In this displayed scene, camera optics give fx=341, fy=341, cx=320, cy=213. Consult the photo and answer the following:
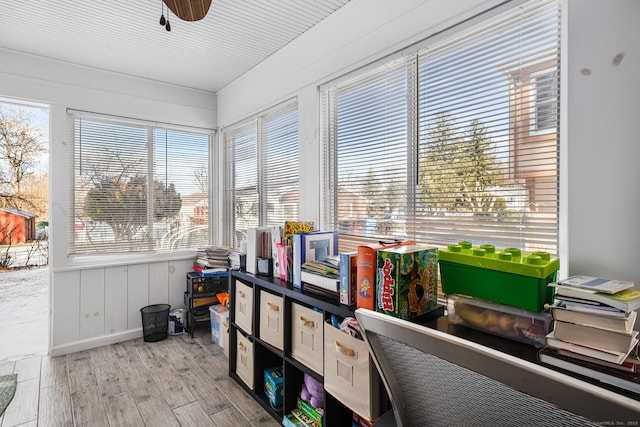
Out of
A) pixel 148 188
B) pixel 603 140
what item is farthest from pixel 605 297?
pixel 148 188

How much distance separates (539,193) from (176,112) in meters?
3.49

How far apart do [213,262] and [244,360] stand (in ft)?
4.55

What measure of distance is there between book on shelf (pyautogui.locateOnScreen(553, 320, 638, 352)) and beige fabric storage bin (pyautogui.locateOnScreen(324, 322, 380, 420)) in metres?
0.72

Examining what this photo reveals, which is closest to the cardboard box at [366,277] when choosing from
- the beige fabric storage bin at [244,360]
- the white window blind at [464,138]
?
the white window blind at [464,138]

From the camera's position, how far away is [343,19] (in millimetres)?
2219

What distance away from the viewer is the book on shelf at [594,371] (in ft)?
2.59

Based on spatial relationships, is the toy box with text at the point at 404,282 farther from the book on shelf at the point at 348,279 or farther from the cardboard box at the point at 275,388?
the cardboard box at the point at 275,388

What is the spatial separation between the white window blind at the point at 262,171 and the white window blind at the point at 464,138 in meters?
0.69

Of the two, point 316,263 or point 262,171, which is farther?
point 262,171

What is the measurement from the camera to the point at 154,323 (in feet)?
10.9

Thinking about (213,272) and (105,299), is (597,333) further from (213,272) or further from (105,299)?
(105,299)

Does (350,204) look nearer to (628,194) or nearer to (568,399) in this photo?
(628,194)

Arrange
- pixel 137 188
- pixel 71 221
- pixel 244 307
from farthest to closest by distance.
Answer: pixel 137 188 < pixel 71 221 < pixel 244 307

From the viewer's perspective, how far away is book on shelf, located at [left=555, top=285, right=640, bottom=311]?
829 mm
